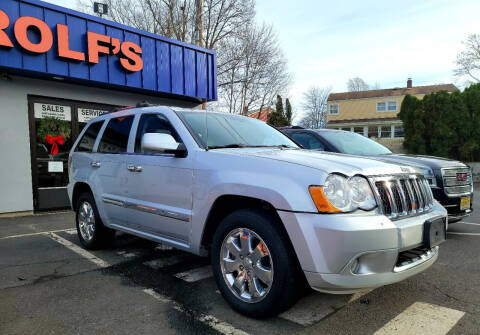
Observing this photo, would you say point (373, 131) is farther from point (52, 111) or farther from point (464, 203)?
point (52, 111)

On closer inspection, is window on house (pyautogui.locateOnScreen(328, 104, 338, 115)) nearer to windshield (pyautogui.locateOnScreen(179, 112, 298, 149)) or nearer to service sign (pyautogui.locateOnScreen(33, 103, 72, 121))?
service sign (pyautogui.locateOnScreen(33, 103, 72, 121))

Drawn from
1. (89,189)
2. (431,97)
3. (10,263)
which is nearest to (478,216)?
(89,189)

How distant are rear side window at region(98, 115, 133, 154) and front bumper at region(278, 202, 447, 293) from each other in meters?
2.51

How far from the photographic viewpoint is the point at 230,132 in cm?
364

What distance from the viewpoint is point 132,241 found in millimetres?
5355

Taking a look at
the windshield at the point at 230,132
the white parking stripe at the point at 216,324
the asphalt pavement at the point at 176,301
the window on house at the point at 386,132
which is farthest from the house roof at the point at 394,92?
the white parking stripe at the point at 216,324

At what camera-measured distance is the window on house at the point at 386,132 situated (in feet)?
121

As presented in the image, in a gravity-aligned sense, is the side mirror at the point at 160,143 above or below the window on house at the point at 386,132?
below

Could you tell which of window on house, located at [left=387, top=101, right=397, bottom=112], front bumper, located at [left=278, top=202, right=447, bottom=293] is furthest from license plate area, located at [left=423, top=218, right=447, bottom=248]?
window on house, located at [left=387, top=101, right=397, bottom=112]

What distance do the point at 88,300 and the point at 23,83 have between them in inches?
256

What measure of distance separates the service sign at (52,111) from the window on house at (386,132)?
34.5 m

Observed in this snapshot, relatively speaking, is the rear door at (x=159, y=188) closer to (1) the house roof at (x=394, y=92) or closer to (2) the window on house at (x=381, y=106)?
(2) the window on house at (x=381, y=106)

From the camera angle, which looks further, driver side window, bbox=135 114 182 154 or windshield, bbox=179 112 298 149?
driver side window, bbox=135 114 182 154

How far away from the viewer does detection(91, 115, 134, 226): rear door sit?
13.4 feet
